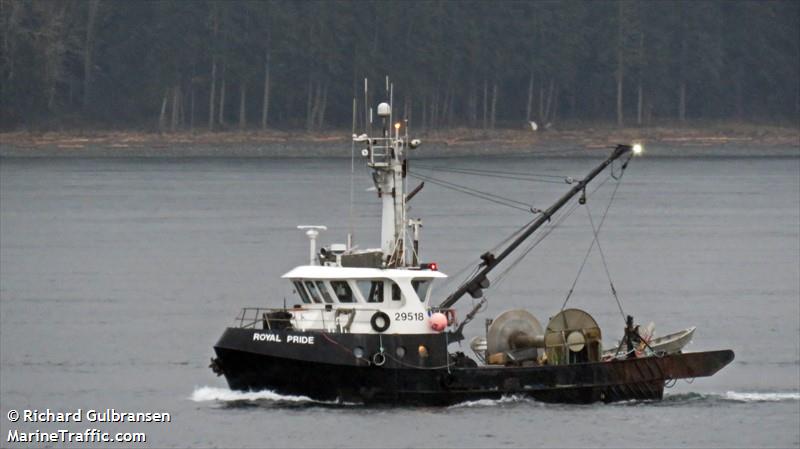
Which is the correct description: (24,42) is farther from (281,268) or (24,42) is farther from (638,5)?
(281,268)

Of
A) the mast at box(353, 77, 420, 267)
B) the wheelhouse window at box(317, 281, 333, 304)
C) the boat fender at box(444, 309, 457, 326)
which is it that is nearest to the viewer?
the wheelhouse window at box(317, 281, 333, 304)

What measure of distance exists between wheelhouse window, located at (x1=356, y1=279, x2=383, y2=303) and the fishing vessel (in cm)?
2

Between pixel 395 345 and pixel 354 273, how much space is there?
6.58ft

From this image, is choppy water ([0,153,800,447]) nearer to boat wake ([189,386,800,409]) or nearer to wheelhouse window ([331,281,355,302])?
boat wake ([189,386,800,409])

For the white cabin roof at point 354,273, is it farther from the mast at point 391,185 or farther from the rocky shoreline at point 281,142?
the rocky shoreline at point 281,142

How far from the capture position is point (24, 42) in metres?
160

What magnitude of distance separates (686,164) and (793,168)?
10.6 m

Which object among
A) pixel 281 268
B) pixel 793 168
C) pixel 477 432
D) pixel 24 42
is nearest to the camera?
pixel 477 432

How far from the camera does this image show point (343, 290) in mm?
47031

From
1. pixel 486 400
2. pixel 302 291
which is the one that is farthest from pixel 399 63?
pixel 486 400

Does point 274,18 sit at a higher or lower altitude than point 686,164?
higher

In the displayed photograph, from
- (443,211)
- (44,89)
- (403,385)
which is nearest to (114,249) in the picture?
(443,211)

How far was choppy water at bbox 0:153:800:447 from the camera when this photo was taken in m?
46.2

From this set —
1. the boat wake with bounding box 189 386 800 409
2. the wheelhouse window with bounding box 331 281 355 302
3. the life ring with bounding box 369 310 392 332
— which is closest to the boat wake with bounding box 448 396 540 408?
the boat wake with bounding box 189 386 800 409
